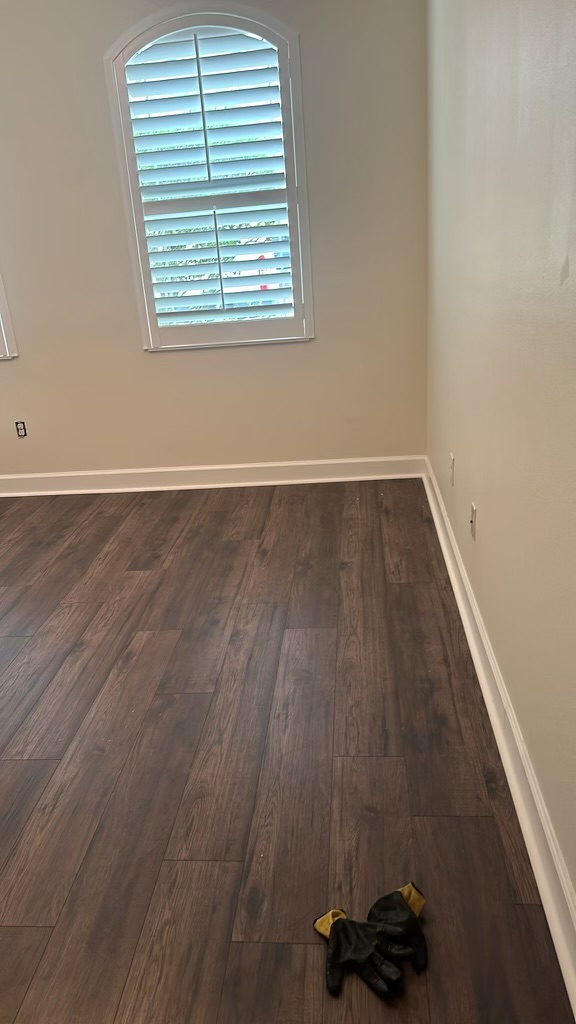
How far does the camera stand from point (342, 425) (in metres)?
3.83

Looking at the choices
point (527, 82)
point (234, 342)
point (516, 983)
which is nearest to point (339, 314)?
point (234, 342)

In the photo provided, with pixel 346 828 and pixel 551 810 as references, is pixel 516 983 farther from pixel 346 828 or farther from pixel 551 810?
pixel 346 828

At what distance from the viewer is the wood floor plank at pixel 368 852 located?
1324 millimetres

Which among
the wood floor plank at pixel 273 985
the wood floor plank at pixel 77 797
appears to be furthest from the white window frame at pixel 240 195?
the wood floor plank at pixel 273 985

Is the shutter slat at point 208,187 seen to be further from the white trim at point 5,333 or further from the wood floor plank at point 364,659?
the wood floor plank at point 364,659

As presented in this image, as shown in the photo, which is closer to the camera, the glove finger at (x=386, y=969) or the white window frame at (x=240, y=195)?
the glove finger at (x=386, y=969)

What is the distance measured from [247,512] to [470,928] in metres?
2.37

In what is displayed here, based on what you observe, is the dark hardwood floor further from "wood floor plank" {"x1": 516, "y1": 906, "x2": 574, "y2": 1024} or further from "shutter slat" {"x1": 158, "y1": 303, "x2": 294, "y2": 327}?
"shutter slat" {"x1": 158, "y1": 303, "x2": 294, "y2": 327}

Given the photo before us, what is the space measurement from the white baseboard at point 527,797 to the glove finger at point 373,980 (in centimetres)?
32

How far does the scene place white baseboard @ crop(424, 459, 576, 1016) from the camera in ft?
4.40

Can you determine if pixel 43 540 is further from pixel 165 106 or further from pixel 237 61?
pixel 237 61

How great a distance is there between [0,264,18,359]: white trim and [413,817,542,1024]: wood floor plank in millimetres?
3166

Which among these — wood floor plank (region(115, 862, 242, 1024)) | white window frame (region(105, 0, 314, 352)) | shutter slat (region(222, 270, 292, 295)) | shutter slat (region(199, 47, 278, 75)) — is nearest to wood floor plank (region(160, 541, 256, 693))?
wood floor plank (region(115, 862, 242, 1024))

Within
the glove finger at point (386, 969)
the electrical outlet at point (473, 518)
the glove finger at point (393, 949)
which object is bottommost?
the glove finger at point (386, 969)
